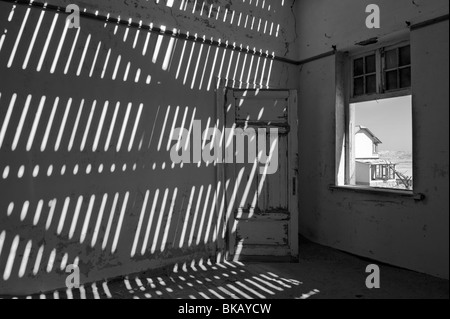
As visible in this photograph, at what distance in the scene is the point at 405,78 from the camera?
3742mm

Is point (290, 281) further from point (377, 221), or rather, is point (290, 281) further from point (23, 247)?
point (23, 247)

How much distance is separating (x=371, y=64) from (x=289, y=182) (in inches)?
73.7

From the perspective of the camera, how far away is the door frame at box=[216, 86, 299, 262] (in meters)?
3.90

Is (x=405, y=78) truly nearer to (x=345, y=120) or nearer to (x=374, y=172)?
(x=345, y=120)

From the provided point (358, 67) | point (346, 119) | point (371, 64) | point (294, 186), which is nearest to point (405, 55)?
point (371, 64)

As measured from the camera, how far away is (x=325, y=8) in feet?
14.6

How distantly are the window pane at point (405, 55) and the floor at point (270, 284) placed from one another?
236 cm

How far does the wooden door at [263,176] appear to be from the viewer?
3.93m

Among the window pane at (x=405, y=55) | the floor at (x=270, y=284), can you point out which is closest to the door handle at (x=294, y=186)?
the floor at (x=270, y=284)

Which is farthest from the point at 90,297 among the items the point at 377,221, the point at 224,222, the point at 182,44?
the point at 377,221

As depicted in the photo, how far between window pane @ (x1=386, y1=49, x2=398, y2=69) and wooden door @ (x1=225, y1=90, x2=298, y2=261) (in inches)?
48.1

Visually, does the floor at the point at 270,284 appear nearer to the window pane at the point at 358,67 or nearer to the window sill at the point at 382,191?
the window sill at the point at 382,191

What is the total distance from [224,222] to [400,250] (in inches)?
79.3

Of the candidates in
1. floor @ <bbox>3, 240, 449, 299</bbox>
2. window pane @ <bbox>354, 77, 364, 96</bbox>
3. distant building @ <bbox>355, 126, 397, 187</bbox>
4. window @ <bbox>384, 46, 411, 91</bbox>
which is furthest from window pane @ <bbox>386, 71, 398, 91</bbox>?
floor @ <bbox>3, 240, 449, 299</bbox>
